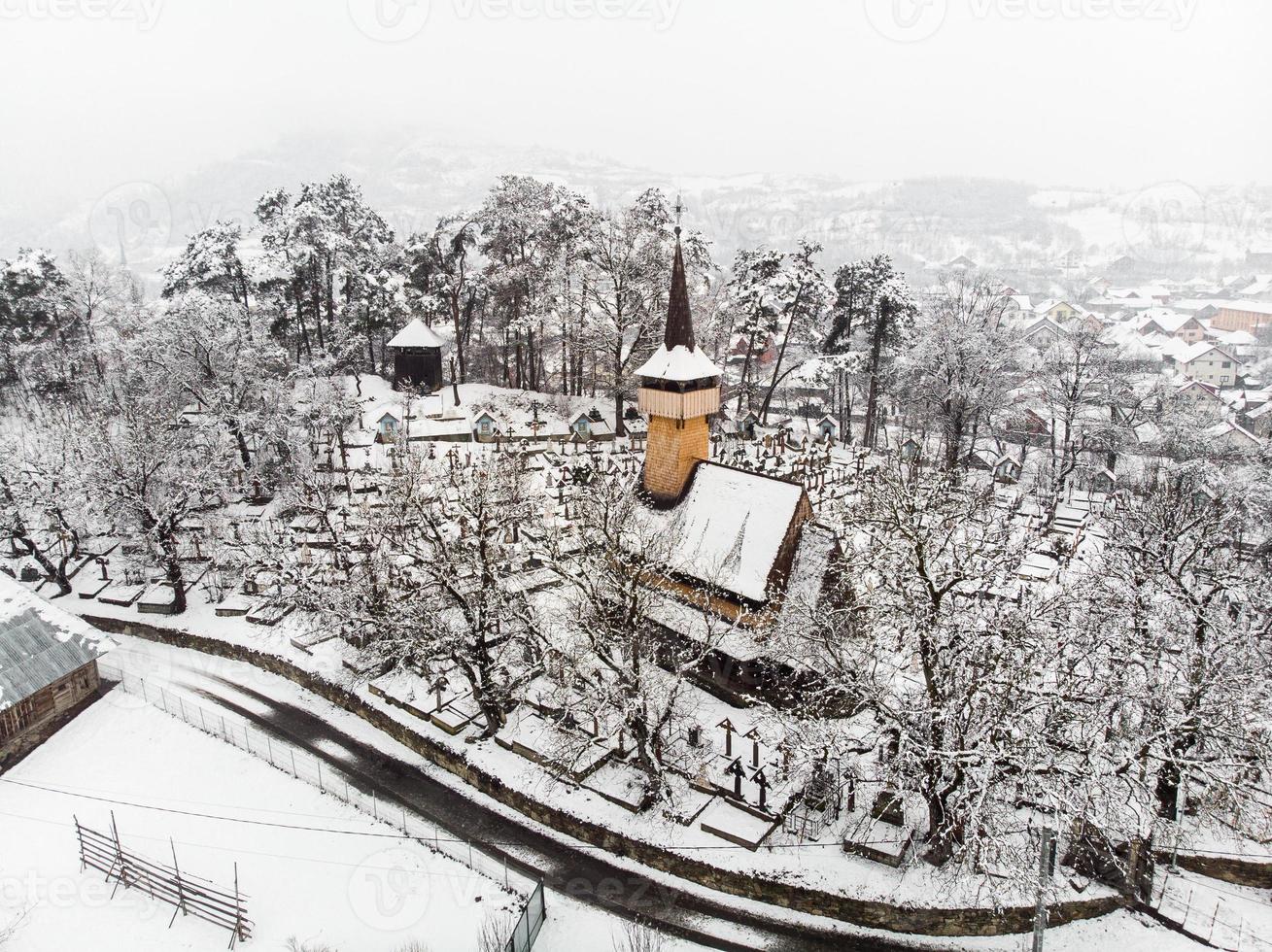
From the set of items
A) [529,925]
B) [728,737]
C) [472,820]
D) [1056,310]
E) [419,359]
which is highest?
[419,359]

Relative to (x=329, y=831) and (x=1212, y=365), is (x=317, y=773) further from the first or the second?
(x=1212, y=365)

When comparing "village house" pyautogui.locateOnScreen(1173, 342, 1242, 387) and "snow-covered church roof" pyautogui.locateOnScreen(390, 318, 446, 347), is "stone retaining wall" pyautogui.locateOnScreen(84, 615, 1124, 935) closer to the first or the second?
"snow-covered church roof" pyautogui.locateOnScreen(390, 318, 446, 347)

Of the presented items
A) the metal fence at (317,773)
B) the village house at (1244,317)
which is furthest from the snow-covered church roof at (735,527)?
the village house at (1244,317)

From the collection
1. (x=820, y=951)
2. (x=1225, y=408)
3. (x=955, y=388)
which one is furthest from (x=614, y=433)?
(x=1225, y=408)

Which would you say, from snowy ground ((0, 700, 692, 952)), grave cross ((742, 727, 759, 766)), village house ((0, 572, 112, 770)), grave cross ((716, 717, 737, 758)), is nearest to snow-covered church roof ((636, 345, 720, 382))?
grave cross ((716, 717, 737, 758))

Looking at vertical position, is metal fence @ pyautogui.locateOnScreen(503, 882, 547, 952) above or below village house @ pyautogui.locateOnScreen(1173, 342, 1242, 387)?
below

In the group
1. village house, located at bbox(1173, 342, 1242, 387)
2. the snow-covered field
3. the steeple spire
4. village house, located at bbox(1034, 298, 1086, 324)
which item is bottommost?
the snow-covered field

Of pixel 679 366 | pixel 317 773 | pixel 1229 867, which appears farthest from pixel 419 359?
pixel 1229 867
